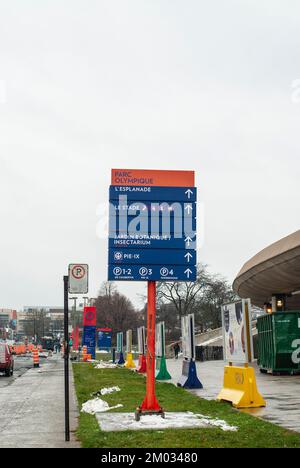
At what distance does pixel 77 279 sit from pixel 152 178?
3192mm

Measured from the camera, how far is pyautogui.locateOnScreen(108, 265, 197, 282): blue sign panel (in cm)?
1220

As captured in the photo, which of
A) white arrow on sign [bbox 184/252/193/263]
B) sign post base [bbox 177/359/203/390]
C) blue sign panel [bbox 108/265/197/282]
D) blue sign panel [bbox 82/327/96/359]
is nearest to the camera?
blue sign panel [bbox 108/265/197/282]

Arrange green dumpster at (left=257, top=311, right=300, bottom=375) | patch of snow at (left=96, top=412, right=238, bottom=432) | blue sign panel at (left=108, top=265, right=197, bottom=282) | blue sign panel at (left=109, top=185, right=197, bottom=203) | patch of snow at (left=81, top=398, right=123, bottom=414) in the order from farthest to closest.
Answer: green dumpster at (left=257, top=311, right=300, bottom=375), patch of snow at (left=81, top=398, right=123, bottom=414), blue sign panel at (left=109, top=185, right=197, bottom=203), blue sign panel at (left=108, top=265, right=197, bottom=282), patch of snow at (left=96, top=412, right=238, bottom=432)

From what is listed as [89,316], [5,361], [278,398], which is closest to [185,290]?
[89,316]

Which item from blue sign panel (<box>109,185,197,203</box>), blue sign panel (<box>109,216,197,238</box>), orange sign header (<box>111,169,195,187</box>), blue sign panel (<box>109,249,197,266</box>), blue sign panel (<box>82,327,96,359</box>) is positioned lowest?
blue sign panel (<box>82,327,96,359</box>)

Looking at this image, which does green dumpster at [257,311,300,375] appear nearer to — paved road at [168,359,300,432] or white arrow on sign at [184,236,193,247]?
paved road at [168,359,300,432]

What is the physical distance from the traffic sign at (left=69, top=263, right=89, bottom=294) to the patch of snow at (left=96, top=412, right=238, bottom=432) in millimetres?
2350

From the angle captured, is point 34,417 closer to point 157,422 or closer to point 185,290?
point 157,422

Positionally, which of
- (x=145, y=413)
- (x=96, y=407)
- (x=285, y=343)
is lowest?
(x=96, y=407)

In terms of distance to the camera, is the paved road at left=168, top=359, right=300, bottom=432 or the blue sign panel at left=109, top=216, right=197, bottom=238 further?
the blue sign panel at left=109, top=216, right=197, bottom=238

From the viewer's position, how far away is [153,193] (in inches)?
488

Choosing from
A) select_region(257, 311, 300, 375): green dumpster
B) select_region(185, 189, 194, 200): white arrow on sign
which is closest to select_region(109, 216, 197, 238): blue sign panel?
select_region(185, 189, 194, 200): white arrow on sign
